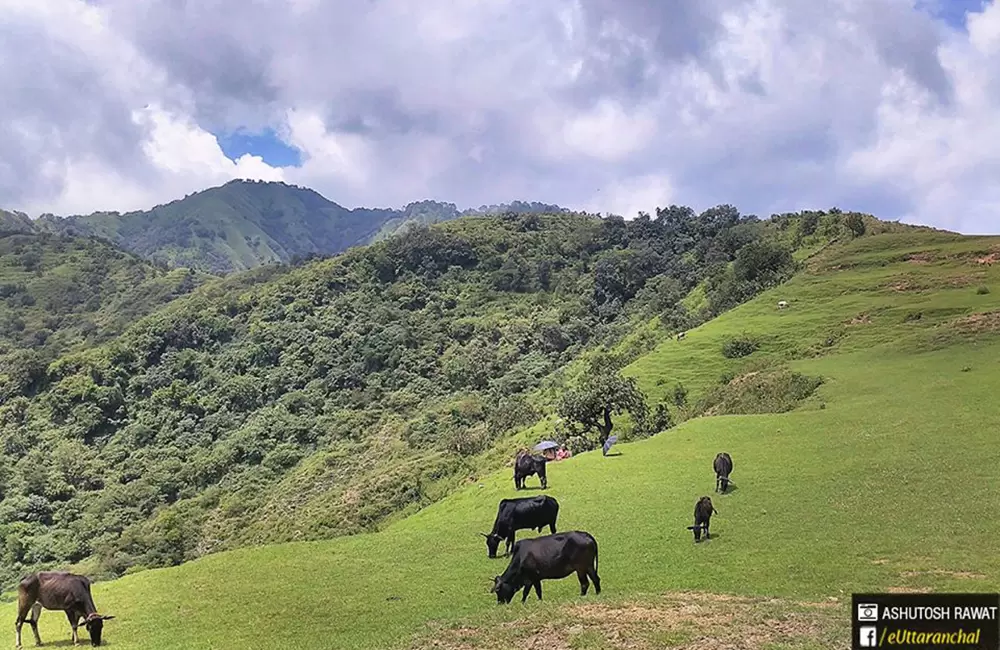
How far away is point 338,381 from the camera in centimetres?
11044

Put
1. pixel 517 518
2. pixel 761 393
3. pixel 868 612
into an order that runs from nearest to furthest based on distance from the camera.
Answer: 1. pixel 868 612
2. pixel 517 518
3. pixel 761 393

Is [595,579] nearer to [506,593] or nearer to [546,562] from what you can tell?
[546,562]

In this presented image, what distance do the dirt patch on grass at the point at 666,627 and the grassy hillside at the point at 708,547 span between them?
0.06m

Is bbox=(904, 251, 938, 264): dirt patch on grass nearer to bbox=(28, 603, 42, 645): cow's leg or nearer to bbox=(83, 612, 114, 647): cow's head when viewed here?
bbox=(83, 612, 114, 647): cow's head

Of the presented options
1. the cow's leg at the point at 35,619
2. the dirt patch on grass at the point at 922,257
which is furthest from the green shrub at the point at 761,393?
the cow's leg at the point at 35,619

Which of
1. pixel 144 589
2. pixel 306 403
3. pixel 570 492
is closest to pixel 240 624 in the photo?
pixel 144 589

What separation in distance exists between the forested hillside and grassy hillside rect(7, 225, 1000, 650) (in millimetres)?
13627

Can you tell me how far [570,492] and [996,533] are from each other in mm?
15722

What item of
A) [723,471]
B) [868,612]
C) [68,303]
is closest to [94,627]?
[868,612]

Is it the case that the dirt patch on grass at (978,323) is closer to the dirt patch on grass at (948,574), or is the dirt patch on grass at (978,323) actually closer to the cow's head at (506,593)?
the dirt patch on grass at (948,574)

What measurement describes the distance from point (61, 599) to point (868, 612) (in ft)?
57.3

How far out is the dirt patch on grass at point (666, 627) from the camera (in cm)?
1273

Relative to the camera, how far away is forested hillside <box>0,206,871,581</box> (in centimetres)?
6906

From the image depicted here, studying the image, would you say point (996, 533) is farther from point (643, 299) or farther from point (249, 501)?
point (643, 299)
